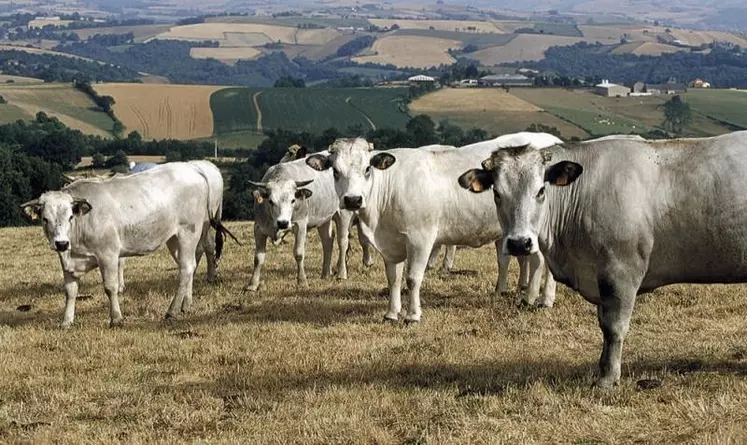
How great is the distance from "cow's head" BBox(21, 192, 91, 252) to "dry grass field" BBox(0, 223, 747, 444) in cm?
142

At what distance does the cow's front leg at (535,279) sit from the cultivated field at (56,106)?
111 metres

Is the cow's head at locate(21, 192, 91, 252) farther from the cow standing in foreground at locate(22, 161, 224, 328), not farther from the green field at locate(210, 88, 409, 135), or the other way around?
the green field at locate(210, 88, 409, 135)

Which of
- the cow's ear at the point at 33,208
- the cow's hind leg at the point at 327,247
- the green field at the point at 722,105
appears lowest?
the green field at the point at 722,105

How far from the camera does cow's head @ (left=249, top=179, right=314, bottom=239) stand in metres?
18.2

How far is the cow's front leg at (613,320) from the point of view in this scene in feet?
33.0

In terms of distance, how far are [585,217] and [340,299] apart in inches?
294

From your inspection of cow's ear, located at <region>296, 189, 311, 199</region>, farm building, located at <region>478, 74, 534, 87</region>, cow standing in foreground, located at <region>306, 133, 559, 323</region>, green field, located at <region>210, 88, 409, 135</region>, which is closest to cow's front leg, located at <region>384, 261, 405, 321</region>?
cow standing in foreground, located at <region>306, 133, 559, 323</region>

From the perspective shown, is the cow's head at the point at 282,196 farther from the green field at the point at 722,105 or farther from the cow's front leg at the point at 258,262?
the green field at the point at 722,105

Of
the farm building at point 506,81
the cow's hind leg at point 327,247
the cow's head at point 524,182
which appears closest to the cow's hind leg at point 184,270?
the cow's hind leg at point 327,247

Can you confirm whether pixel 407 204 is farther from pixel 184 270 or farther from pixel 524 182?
pixel 524 182

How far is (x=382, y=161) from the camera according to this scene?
1441cm

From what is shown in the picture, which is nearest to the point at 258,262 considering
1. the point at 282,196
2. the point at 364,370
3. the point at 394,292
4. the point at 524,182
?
the point at 282,196

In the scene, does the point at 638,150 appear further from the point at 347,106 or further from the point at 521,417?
the point at 347,106

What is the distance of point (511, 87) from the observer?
509 ft
